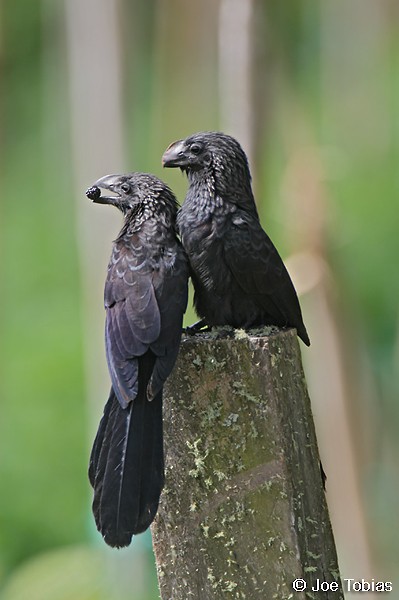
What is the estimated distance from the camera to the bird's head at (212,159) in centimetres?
224

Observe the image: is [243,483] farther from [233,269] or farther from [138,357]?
[233,269]

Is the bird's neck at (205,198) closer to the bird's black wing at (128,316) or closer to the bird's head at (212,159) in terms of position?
the bird's head at (212,159)

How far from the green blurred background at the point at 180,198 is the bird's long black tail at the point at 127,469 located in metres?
1.70

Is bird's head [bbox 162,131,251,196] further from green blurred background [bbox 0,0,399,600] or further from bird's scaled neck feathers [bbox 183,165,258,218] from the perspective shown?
green blurred background [bbox 0,0,399,600]

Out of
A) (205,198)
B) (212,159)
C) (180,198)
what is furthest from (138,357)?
(180,198)

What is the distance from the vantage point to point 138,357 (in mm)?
1824

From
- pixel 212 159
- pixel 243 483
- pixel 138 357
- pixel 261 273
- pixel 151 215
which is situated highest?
pixel 212 159

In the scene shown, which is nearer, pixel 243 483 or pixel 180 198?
pixel 243 483

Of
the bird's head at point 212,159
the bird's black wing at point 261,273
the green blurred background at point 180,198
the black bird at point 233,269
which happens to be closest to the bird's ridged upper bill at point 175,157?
the bird's head at point 212,159

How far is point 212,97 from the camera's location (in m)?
7.43

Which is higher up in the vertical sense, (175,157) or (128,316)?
(175,157)

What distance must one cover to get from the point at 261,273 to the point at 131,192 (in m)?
0.39

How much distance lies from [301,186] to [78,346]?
3287 mm

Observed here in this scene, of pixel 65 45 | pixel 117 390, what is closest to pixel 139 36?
pixel 65 45
